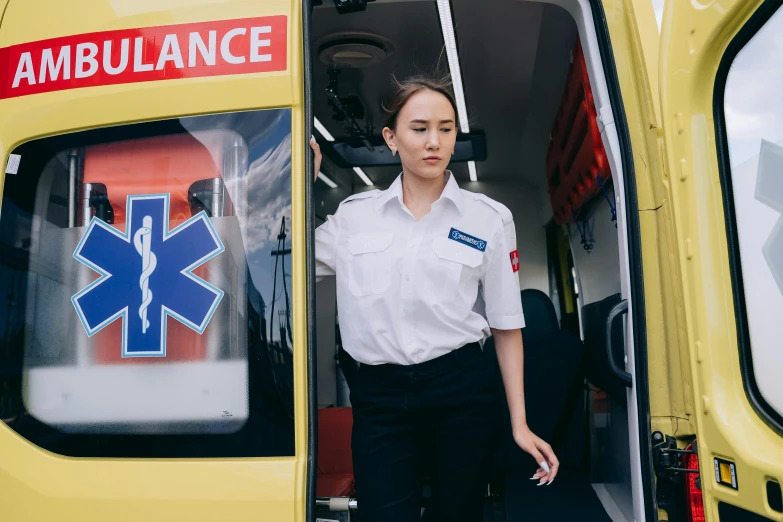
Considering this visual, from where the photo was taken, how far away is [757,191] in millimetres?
1120

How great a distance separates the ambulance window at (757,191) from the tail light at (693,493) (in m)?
0.30

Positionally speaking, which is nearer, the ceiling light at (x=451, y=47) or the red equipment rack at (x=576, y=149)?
the red equipment rack at (x=576, y=149)

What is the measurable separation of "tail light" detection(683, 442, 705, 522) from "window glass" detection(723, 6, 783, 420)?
0.31m

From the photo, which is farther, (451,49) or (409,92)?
(451,49)

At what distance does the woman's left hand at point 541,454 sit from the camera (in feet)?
5.35

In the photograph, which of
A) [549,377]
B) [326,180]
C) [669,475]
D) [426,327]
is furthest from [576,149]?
[326,180]

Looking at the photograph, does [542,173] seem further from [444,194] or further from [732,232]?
[732,232]

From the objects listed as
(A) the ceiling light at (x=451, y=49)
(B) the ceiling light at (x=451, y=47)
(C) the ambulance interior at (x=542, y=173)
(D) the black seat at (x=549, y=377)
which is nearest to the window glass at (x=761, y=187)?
(C) the ambulance interior at (x=542, y=173)

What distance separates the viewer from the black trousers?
5.41 ft

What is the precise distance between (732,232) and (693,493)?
554mm

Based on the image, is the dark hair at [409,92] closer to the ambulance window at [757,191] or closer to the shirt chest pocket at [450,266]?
the shirt chest pocket at [450,266]

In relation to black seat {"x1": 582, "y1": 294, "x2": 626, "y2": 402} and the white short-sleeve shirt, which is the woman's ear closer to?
the white short-sleeve shirt

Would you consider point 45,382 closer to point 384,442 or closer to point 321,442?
point 384,442

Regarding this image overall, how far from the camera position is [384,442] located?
1670mm
